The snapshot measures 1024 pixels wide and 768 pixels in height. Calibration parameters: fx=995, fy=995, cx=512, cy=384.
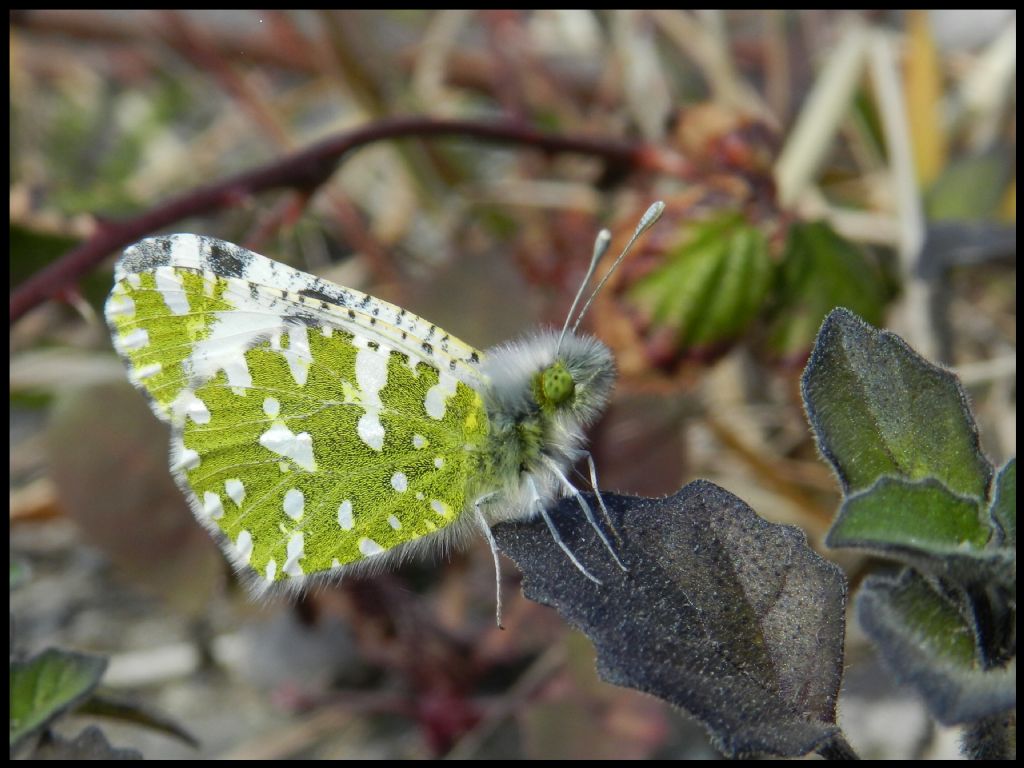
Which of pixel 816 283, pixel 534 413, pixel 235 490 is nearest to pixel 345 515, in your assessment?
pixel 235 490

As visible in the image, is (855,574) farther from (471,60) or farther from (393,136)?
(471,60)

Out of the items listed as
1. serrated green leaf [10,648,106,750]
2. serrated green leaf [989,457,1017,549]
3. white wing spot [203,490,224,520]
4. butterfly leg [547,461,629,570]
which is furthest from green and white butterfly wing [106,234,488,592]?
serrated green leaf [989,457,1017,549]

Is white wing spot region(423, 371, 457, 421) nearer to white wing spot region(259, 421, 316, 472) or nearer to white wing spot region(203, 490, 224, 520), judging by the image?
white wing spot region(259, 421, 316, 472)

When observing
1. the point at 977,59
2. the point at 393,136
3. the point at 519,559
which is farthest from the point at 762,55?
the point at 519,559

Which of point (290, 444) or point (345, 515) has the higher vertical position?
Answer: point (290, 444)

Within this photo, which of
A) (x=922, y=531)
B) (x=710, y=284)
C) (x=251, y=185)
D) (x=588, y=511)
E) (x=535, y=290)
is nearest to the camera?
(x=922, y=531)

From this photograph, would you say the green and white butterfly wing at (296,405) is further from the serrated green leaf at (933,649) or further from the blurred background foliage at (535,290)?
the serrated green leaf at (933,649)

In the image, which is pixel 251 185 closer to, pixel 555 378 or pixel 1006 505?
pixel 555 378
